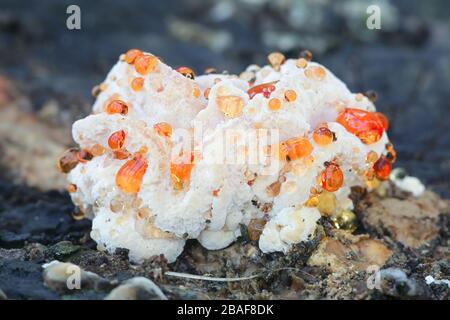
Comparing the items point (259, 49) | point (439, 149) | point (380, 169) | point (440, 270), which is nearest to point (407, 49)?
point (259, 49)

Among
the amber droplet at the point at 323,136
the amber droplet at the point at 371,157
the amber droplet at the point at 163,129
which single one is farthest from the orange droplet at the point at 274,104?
the amber droplet at the point at 371,157

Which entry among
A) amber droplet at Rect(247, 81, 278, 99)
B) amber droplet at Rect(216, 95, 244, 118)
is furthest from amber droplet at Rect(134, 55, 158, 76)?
amber droplet at Rect(247, 81, 278, 99)

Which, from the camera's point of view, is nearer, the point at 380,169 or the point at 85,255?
the point at 85,255

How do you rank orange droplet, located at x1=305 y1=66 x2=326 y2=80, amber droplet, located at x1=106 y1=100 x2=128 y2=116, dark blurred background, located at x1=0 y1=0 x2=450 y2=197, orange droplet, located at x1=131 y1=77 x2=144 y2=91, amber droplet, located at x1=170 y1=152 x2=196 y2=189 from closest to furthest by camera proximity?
amber droplet, located at x1=170 y1=152 x2=196 y2=189 → amber droplet, located at x1=106 y1=100 x2=128 y2=116 → orange droplet, located at x1=131 y1=77 x2=144 y2=91 → orange droplet, located at x1=305 y1=66 x2=326 y2=80 → dark blurred background, located at x1=0 y1=0 x2=450 y2=197

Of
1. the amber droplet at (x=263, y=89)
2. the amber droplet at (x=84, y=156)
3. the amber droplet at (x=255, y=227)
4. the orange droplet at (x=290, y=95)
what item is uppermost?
the amber droplet at (x=263, y=89)

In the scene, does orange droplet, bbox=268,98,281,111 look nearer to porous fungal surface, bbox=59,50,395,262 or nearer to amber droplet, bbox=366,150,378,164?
porous fungal surface, bbox=59,50,395,262

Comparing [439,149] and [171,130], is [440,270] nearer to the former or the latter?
[171,130]

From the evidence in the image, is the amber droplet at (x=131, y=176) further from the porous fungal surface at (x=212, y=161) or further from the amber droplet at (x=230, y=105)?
the amber droplet at (x=230, y=105)
